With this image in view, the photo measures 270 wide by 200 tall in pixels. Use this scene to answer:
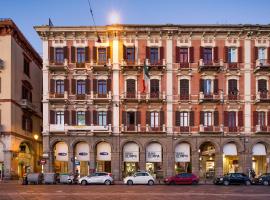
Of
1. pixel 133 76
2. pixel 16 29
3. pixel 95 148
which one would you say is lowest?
pixel 95 148

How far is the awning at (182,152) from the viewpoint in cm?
5566

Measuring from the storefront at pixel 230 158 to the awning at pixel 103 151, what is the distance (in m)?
14.3

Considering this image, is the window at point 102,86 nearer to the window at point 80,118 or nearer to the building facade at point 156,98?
the building facade at point 156,98

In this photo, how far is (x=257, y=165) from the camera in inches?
2228

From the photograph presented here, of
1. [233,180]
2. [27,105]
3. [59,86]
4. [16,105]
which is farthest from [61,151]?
[233,180]

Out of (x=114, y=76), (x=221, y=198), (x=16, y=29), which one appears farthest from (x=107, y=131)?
(x=221, y=198)

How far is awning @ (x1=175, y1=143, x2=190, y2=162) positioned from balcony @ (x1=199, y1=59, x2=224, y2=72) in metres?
9.57

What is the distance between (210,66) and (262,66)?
20.8ft

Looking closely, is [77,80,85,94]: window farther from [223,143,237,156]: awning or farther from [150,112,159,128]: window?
[223,143,237,156]: awning

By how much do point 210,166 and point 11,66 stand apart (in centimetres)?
2789

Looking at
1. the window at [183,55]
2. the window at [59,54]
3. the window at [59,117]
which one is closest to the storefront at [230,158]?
the window at [183,55]

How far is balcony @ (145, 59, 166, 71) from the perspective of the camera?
5553 cm

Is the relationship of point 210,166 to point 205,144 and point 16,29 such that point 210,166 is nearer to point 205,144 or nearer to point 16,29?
point 205,144

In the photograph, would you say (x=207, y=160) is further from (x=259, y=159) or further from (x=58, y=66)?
(x=58, y=66)
